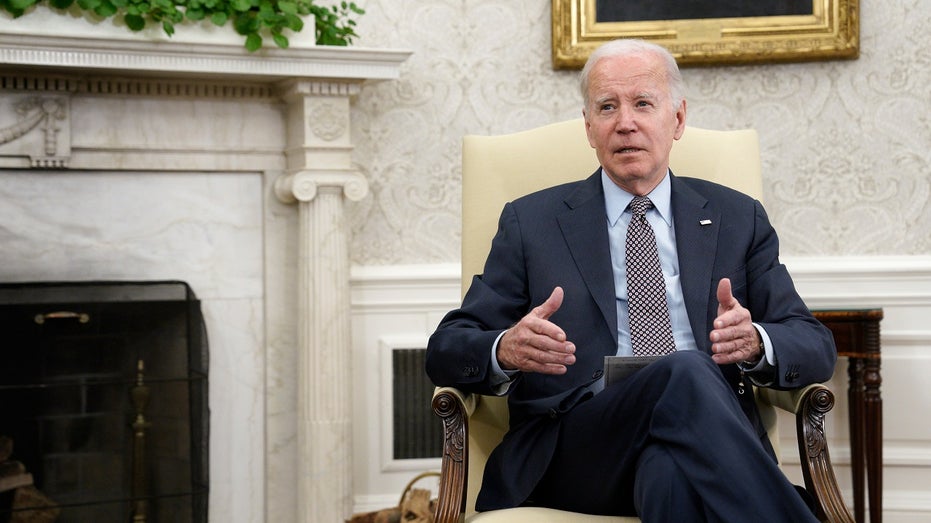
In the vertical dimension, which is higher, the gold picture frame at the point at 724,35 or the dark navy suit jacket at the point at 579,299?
the gold picture frame at the point at 724,35

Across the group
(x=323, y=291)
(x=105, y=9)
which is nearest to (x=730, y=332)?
(x=323, y=291)

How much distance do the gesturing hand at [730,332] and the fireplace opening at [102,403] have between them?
1.80 m

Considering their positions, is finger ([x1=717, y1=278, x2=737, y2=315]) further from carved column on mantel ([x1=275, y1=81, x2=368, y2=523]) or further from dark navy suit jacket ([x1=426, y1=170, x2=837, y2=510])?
carved column on mantel ([x1=275, y1=81, x2=368, y2=523])

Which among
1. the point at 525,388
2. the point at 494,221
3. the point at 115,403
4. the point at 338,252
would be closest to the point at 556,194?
the point at 494,221

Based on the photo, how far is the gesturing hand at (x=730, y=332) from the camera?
6.19 feet

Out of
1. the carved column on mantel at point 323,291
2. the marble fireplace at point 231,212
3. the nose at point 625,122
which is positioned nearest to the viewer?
the nose at point 625,122

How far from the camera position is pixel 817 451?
2008mm

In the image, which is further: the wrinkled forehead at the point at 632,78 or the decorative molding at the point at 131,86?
the decorative molding at the point at 131,86

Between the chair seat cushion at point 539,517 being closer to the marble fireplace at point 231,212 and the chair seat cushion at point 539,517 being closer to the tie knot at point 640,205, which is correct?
the tie knot at point 640,205

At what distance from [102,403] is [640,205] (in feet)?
5.72

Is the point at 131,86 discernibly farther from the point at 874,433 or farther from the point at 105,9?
the point at 874,433

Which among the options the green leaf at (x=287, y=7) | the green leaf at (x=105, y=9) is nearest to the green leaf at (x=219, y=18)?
the green leaf at (x=287, y=7)

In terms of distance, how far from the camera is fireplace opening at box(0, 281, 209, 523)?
303 cm

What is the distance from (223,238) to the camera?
10.9 ft
